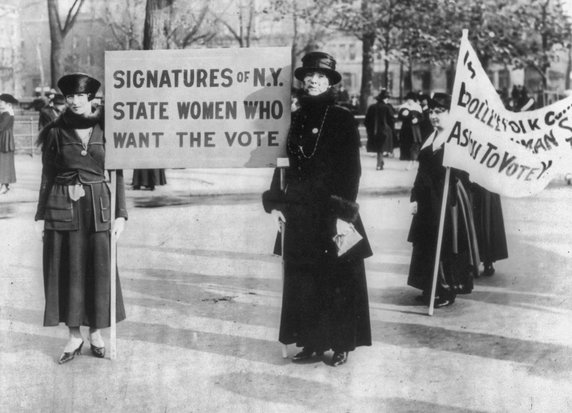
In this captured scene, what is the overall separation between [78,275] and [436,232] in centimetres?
306

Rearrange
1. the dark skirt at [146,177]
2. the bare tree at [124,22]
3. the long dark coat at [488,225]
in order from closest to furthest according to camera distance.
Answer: the long dark coat at [488,225]
the dark skirt at [146,177]
the bare tree at [124,22]

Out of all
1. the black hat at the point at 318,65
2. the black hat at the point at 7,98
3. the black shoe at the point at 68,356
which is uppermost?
the black hat at the point at 318,65

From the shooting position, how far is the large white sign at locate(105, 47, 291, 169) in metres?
5.90

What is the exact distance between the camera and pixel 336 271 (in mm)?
5750

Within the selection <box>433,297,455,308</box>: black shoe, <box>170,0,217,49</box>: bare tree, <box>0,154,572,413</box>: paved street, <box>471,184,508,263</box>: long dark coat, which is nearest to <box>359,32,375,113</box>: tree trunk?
<box>170,0,217,49</box>: bare tree

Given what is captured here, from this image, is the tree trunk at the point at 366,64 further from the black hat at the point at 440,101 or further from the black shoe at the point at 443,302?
the black shoe at the point at 443,302

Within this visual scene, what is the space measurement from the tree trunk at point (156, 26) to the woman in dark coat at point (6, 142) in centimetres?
273

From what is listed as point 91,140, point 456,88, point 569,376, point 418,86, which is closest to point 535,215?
point 456,88

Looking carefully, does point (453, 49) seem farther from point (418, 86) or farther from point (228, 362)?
point (418, 86)

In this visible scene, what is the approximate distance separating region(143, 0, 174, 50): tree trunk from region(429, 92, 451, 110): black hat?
10471 millimetres

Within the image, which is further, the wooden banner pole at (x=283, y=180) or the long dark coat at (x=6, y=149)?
the long dark coat at (x=6, y=149)

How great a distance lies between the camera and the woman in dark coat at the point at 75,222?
580 centimetres

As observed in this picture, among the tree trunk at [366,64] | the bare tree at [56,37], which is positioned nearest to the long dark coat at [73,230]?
the bare tree at [56,37]

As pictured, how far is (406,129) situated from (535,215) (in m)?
8.89
